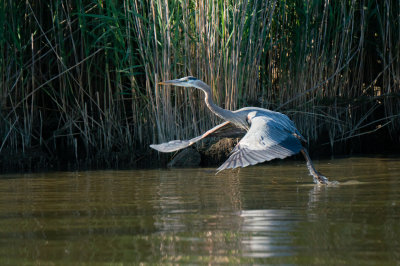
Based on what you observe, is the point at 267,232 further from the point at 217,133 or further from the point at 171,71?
the point at 171,71

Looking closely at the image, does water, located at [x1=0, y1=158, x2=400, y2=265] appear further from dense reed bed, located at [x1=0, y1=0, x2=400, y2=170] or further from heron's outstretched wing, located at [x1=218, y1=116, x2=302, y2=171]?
dense reed bed, located at [x1=0, y1=0, x2=400, y2=170]

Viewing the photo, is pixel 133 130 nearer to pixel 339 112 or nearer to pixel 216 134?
pixel 216 134

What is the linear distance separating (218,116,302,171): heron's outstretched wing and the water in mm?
258

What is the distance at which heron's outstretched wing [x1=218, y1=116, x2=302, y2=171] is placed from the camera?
4.54 meters

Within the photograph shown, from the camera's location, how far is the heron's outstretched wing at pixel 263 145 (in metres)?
4.54

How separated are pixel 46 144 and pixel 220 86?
220cm

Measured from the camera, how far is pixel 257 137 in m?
4.93

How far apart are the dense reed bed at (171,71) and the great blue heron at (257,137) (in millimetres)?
870

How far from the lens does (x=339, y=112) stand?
7.94 meters

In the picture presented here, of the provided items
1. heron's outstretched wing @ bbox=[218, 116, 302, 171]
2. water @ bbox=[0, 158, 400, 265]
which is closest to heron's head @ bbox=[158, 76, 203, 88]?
water @ bbox=[0, 158, 400, 265]

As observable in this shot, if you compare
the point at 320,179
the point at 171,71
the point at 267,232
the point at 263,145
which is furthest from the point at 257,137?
the point at 171,71

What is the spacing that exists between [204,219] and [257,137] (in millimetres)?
1444

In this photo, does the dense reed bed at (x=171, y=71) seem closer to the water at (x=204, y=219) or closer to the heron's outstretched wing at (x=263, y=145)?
the water at (x=204, y=219)

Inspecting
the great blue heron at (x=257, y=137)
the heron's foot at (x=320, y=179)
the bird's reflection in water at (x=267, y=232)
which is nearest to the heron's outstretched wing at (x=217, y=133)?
the great blue heron at (x=257, y=137)
